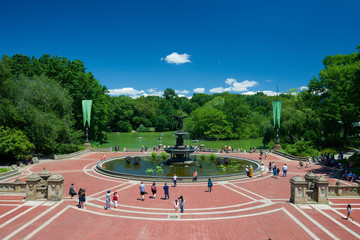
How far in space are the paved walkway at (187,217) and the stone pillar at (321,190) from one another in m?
0.44

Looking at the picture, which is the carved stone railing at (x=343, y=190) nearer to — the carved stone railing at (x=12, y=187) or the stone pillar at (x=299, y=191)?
the stone pillar at (x=299, y=191)

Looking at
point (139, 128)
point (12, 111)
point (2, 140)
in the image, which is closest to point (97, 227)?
point (2, 140)

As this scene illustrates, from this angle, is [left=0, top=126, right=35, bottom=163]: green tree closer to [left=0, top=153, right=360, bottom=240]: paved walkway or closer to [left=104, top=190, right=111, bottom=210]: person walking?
[left=0, top=153, right=360, bottom=240]: paved walkway

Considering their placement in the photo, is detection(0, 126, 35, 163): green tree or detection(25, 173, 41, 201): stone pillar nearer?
detection(25, 173, 41, 201): stone pillar

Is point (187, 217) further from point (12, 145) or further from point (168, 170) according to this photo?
point (12, 145)

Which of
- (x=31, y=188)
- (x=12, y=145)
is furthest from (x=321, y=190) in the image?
(x=12, y=145)

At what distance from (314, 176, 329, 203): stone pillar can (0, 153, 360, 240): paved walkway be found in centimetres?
44

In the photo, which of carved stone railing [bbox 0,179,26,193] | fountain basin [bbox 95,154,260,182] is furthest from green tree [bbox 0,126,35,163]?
carved stone railing [bbox 0,179,26,193]

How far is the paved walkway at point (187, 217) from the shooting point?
11.7m

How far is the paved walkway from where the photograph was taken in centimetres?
1168

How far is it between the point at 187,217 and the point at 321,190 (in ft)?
29.9

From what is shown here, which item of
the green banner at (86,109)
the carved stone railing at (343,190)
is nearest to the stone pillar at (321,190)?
the carved stone railing at (343,190)

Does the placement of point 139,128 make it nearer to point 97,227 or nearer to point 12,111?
point 12,111

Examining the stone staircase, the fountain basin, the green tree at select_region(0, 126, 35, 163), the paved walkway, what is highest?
the green tree at select_region(0, 126, 35, 163)
